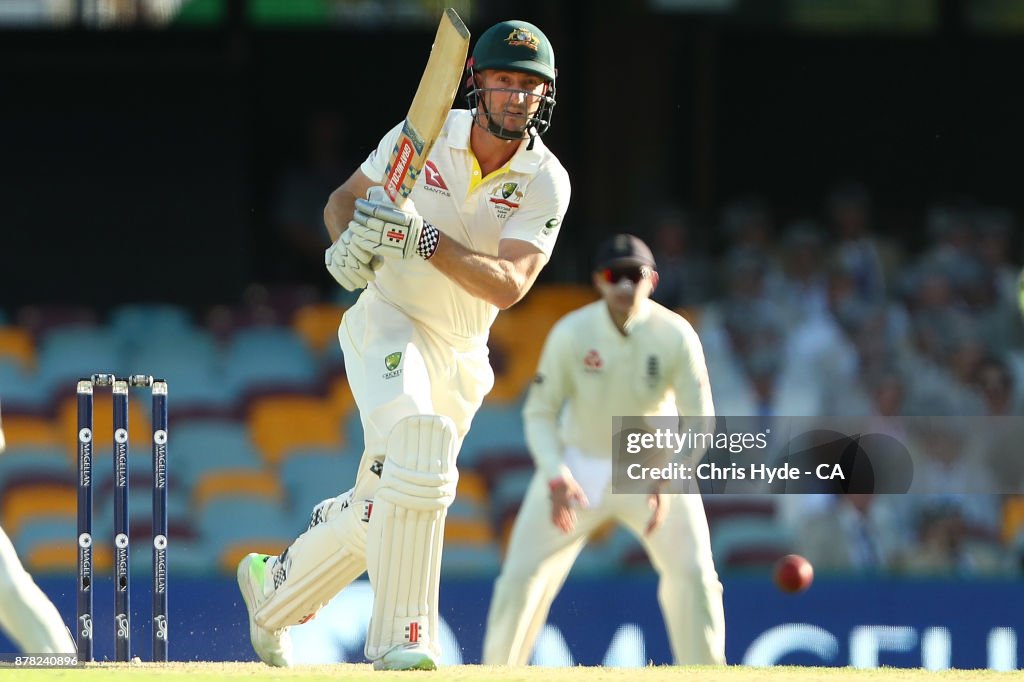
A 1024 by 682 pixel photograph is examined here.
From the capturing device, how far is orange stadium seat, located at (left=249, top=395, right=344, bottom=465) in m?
7.50

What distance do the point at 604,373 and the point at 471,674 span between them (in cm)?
245

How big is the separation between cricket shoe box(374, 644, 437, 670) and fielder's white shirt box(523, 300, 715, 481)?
220 centimetres

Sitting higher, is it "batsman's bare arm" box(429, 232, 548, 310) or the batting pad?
"batsman's bare arm" box(429, 232, 548, 310)

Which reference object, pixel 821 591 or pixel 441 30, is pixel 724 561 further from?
pixel 441 30

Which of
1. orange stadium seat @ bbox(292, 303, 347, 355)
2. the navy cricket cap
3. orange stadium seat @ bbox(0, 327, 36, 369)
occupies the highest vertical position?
orange stadium seat @ bbox(292, 303, 347, 355)

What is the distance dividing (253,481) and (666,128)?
8.19 feet

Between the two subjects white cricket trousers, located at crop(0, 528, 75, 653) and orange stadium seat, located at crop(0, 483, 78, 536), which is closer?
white cricket trousers, located at crop(0, 528, 75, 653)

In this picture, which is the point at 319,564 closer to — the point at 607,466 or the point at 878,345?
the point at 607,466

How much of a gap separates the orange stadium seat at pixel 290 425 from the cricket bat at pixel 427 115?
3.89 metres

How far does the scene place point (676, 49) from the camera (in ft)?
26.6

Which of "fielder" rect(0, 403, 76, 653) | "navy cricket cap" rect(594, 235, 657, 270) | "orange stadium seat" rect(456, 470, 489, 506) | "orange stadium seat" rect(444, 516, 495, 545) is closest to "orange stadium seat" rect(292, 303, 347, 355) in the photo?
"orange stadium seat" rect(456, 470, 489, 506)

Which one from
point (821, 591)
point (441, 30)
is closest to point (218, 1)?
point (821, 591)

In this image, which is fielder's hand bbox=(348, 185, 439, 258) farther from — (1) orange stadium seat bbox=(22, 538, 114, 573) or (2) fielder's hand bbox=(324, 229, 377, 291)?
(1) orange stadium seat bbox=(22, 538, 114, 573)

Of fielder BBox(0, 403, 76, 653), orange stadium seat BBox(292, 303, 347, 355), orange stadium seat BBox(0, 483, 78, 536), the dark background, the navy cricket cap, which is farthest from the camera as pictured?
the dark background
